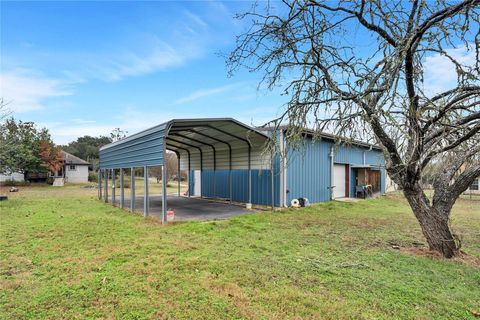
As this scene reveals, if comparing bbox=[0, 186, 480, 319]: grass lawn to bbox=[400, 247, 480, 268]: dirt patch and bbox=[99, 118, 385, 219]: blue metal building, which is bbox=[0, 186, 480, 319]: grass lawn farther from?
bbox=[99, 118, 385, 219]: blue metal building

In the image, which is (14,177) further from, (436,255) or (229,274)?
(436,255)

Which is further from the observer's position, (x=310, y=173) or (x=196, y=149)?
(x=196, y=149)

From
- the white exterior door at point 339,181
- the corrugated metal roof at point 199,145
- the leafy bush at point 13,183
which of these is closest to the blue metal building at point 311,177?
the white exterior door at point 339,181

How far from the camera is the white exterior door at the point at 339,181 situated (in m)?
14.6

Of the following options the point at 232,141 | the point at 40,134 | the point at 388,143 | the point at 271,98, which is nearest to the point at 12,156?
the point at 40,134

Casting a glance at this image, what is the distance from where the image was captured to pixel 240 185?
1320cm

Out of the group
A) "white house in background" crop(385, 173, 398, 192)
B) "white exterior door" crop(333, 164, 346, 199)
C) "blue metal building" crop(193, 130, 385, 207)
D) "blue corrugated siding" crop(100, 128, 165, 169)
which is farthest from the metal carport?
"white house in background" crop(385, 173, 398, 192)

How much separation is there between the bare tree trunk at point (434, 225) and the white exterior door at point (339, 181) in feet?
31.3

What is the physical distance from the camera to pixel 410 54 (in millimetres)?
4055

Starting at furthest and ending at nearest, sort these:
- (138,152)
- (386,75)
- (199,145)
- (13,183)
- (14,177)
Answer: (14,177) < (13,183) < (199,145) < (138,152) < (386,75)

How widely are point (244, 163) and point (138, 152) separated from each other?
4.54 meters

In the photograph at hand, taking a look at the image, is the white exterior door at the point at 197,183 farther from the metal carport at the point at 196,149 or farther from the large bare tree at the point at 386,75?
the large bare tree at the point at 386,75

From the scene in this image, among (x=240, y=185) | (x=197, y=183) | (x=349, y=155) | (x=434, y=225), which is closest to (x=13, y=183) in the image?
(x=197, y=183)

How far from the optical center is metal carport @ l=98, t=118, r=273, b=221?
843 cm
